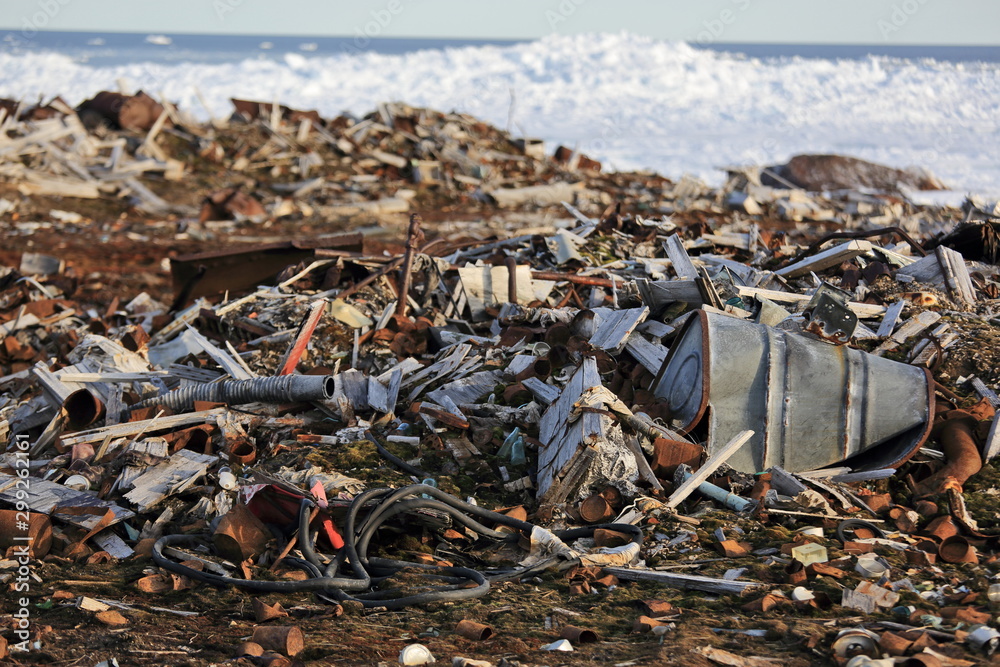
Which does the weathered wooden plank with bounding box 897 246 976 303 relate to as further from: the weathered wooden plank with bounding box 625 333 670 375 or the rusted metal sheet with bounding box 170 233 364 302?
the rusted metal sheet with bounding box 170 233 364 302

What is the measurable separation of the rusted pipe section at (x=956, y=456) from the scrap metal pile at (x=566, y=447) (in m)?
0.02

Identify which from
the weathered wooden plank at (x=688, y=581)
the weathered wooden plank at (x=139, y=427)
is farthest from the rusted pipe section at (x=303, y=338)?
the weathered wooden plank at (x=688, y=581)

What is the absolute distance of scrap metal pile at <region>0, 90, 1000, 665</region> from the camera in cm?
321

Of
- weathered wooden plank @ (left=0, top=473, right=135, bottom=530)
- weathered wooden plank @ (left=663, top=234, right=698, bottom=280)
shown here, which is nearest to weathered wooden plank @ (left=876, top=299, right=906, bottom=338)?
weathered wooden plank @ (left=663, top=234, right=698, bottom=280)

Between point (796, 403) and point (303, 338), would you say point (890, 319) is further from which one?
point (303, 338)

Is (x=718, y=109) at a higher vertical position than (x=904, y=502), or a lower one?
higher

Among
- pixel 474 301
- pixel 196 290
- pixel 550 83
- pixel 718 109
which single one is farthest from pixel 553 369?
pixel 550 83

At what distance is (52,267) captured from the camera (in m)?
10.0

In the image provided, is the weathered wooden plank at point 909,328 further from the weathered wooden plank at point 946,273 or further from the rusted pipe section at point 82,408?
the rusted pipe section at point 82,408

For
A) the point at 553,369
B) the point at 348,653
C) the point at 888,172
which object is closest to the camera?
the point at 348,653

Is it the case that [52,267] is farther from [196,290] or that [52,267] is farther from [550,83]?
[550,83]

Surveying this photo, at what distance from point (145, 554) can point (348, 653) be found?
1.49m

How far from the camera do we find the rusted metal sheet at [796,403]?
4.00 metres

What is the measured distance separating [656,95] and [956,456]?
40309mm
